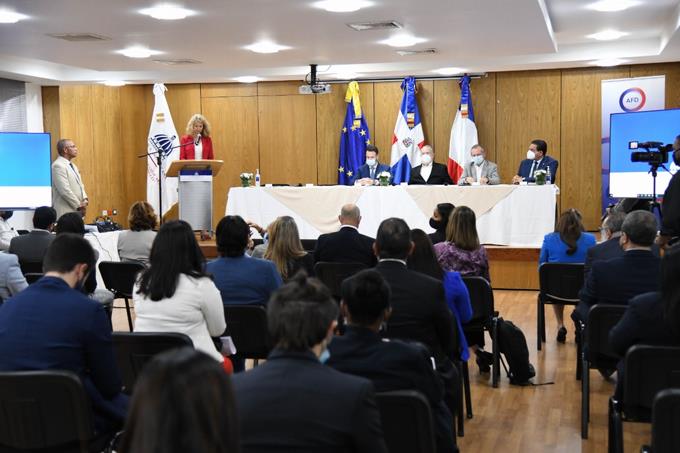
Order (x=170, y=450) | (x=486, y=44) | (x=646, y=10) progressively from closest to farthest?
(x=170, y=450), (x=646, y=10), (x=486, y=44)

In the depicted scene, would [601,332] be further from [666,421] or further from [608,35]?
[608,35]

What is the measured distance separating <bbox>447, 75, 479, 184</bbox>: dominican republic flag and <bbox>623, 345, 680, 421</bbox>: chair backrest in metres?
9.58

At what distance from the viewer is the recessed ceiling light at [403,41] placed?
30.1 ft

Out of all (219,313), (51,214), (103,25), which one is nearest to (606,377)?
(219,313)

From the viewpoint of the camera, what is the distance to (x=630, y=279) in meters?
4.08

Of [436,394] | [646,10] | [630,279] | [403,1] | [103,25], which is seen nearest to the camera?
[436,394]

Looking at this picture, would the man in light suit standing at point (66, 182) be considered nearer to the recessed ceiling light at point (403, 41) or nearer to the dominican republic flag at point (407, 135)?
the recessed ceiling light at point (403, 41)

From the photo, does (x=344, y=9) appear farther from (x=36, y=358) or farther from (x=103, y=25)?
(x=36, y=358)

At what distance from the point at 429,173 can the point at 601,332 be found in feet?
24.4

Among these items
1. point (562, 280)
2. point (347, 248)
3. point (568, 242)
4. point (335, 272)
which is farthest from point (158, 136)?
point (562, 280)

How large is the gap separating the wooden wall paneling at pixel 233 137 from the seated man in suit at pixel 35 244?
766 centimetres

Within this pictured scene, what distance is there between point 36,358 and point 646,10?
26.2 ft

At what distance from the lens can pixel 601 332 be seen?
390 centimetres

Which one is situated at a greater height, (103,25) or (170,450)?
(103,25)
